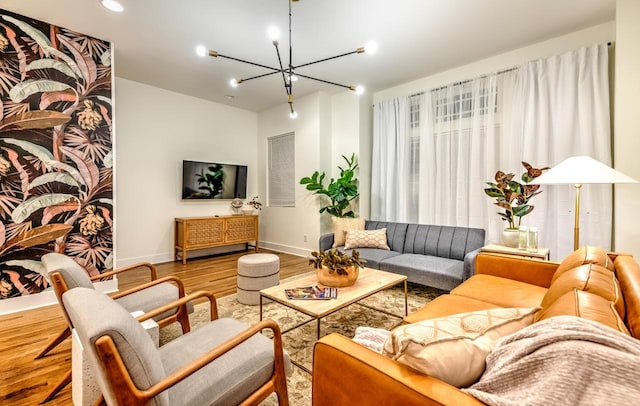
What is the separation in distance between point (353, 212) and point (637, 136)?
332 centimetres

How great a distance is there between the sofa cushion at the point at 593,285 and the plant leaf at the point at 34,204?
4.16m

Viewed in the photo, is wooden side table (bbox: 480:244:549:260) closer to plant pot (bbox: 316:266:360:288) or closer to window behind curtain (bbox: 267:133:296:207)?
plant pot (bbox: 316:266:360:288)

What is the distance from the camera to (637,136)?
8.10 ft

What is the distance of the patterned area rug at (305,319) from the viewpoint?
6.41 feet

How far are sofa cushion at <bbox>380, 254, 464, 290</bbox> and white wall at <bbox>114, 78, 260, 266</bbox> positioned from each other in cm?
369

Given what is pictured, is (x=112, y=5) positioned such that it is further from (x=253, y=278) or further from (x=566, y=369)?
(x=566, y=369)

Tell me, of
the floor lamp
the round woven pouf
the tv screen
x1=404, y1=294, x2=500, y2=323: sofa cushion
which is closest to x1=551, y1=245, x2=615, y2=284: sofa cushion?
x1=404, y1=294, x2=500, y2=323: sofa cushion

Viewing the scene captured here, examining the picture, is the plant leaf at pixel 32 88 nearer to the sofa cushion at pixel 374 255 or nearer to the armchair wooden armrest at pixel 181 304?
the armchair wooden armrest at pixel 181 304

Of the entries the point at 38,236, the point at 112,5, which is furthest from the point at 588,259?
the point at 38,236

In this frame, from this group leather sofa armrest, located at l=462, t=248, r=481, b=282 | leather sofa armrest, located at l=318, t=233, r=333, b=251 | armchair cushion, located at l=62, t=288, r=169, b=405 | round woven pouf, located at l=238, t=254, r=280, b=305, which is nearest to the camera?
armchair cushion, located at l=62, t=288, r=169, b=405

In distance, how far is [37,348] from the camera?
2168 mm

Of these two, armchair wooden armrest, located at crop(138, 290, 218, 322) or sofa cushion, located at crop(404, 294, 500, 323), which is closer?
armchair wooden armrest, located at crop(138, 290, 218, 322)

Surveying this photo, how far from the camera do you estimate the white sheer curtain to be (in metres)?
2.92

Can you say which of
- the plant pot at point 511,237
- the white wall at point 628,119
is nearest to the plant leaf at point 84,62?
the plant pot at point 511,237
